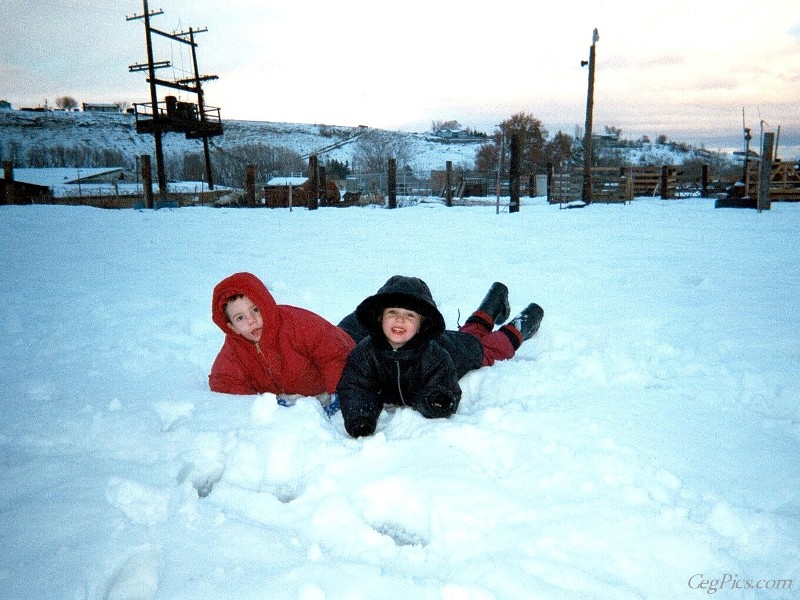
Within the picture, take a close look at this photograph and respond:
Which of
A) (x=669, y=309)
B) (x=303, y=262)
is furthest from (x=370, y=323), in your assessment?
(x=303, y=262)

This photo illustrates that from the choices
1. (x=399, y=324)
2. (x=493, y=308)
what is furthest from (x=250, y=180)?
(x=399, y=324)

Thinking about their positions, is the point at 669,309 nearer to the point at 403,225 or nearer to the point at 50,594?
the point at 50,594

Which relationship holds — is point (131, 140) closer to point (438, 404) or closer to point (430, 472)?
point (438, 404)

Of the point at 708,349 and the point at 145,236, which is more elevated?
the point at 145,236

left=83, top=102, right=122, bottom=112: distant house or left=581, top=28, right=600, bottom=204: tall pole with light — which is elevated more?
left=83, top=102, right=122, bottom=112: distant house

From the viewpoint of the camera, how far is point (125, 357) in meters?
3.51

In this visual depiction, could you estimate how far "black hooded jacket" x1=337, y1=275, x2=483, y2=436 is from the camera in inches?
98.5

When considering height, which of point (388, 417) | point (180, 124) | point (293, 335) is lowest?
point (388, 417)

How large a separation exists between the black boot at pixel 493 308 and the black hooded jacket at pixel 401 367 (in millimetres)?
971

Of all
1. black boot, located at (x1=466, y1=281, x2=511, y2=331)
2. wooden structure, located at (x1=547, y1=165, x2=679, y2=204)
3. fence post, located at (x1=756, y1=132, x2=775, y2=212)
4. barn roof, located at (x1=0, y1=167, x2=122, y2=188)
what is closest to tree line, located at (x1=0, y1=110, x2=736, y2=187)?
barn roof, located at (x1=0, y1=167, x2=122, y2=188)

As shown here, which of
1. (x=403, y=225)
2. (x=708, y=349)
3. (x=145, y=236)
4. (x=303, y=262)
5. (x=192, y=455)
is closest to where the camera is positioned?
(x=192, y=455)

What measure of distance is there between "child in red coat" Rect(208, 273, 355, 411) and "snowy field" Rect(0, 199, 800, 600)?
0.71 feet

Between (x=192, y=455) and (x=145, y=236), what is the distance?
29.0ft

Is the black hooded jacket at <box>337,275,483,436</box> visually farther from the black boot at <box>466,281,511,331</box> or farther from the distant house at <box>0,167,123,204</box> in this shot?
the distant house at <box>0,167,123,204</box>
